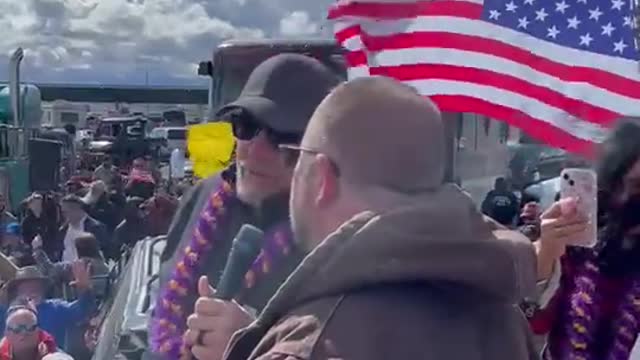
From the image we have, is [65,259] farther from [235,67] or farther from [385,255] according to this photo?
[385,255]

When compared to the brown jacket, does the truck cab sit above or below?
below

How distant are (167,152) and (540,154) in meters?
23.0

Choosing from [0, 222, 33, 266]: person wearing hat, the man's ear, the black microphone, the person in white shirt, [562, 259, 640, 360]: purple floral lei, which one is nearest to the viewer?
the man's ear

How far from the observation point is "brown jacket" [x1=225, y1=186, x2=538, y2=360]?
2.10 metres

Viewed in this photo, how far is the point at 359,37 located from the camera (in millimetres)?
4852

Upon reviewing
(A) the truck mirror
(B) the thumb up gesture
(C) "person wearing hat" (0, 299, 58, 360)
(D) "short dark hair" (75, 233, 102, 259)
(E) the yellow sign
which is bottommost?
(D) "short dark hair" (75, 233, 102, 259)

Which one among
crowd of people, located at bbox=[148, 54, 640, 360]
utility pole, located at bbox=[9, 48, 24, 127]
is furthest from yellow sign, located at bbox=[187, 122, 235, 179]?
utility pole, located at bbox=[9, 48, 24, 127]

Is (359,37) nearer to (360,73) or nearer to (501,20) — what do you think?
(360,73)

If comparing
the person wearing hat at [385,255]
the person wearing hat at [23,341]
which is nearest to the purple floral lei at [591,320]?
the person wearing hat at [385,255]

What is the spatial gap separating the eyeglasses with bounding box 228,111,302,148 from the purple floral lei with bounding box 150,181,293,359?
1.11 ft

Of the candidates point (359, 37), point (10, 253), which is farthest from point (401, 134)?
point (10, 253)

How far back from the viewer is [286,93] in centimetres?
348

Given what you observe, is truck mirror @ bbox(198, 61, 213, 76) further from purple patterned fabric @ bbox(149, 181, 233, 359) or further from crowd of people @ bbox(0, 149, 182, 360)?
purple patterned fabric @ bbox(149, 181, 233, 359)

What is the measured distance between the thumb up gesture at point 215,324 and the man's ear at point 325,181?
39cm
